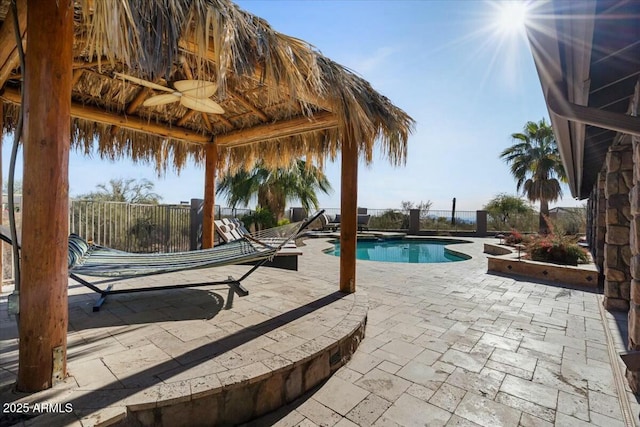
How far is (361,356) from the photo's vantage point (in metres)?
2.55

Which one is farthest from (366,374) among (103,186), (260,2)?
(103,186)

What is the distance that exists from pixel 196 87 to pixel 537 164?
14.8m

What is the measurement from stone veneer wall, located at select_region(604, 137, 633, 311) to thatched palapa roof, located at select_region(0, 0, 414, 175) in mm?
2520

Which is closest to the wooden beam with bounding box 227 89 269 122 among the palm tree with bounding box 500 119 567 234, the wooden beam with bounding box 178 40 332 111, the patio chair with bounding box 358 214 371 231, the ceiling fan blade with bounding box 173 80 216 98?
the ceiling fan blade with bounding box 173 80 216 98

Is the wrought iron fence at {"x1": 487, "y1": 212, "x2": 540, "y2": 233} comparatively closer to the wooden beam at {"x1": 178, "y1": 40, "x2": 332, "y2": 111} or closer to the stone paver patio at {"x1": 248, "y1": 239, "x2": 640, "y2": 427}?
the stone paver patio at {"x1": 248, "y1": 239, "x2": 640, "y2": 427}

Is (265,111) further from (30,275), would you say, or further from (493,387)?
(493,387)

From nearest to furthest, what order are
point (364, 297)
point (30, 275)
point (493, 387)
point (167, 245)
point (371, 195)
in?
point (30, 275) < point (493, 387) < point (364, 297) < point (167, 245) < point (371, 195)

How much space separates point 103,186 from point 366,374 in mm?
11292

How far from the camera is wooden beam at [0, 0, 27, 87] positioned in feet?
5.97

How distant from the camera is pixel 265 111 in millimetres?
Answer: 4445

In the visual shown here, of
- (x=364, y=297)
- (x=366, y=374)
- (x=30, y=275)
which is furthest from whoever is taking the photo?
(x=364, y=297)

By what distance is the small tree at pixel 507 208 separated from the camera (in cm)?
1583

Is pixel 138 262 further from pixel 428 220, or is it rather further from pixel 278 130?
pixel 428 220

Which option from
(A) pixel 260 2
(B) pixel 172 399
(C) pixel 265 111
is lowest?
(B) pixel 172 399
